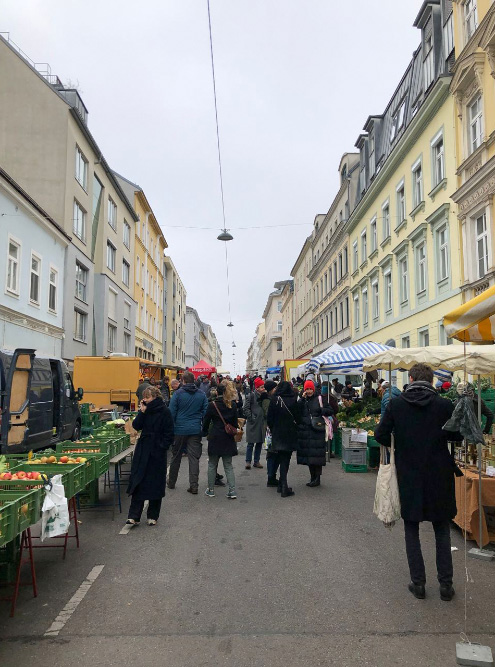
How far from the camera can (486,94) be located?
14656 millimetres

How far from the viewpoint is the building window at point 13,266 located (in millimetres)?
18453

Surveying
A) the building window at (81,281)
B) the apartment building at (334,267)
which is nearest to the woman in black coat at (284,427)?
the building window at (81,281)

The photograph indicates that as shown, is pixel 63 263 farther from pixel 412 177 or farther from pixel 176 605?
pixel 176 605

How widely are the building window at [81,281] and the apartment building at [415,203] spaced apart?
1435 centimetres

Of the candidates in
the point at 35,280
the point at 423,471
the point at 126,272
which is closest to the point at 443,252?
the point at 35,280

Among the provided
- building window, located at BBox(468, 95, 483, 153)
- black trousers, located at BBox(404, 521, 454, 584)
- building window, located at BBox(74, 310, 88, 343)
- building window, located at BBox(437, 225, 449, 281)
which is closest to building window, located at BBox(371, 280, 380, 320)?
building window, located at BBox(437, 225, 449, 281)

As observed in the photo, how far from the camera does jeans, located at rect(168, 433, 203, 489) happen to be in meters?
9.05

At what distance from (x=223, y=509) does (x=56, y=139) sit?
68.2 feet

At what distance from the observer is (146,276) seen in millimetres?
43844

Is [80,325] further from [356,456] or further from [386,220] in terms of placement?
[356,456]

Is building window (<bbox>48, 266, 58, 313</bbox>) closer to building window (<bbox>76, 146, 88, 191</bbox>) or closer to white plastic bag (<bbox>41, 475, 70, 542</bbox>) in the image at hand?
building window (<bbox>76, 146, 88, 191</bbox>)

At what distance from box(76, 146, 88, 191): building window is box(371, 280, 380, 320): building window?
595 inches

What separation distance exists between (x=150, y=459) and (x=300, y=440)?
10.3 feet

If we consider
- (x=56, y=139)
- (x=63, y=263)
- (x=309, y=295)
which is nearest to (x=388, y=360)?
(x=63, y=263)
